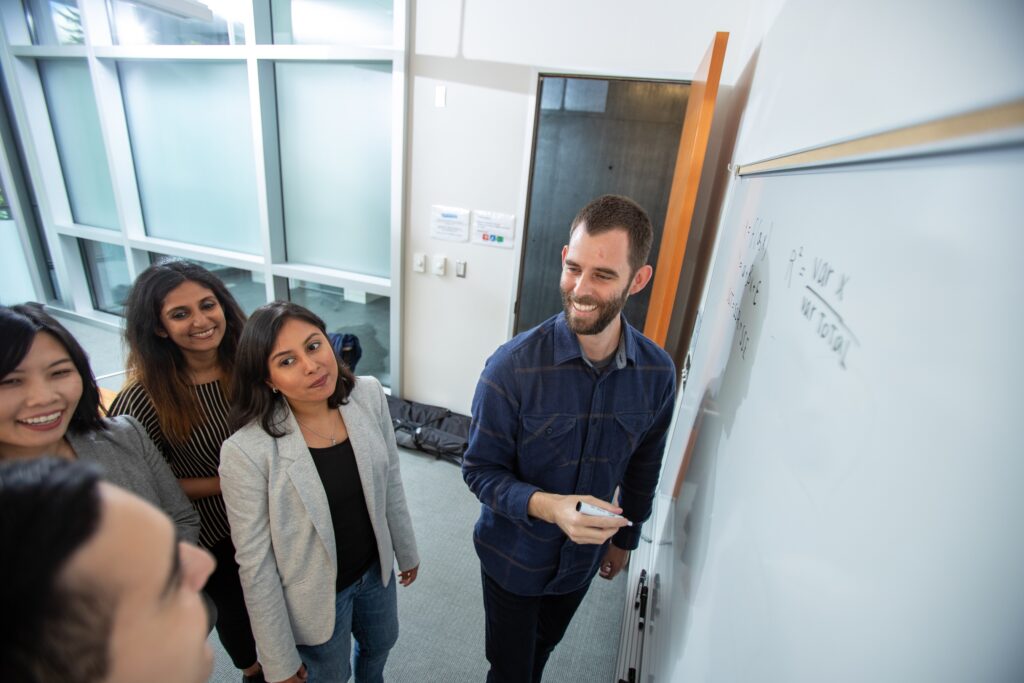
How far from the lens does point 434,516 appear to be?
238 cm

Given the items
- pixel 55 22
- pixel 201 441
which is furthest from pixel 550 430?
pixel 55 22

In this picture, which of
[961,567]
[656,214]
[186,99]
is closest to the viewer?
[961,567]

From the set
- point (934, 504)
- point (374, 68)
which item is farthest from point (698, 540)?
point (374, 68)

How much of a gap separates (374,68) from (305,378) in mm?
2531

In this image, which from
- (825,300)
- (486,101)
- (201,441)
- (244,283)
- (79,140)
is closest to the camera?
(825,300)

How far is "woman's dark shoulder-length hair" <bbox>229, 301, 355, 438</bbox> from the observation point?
1025 millimetres

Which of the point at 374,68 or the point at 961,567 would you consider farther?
the point at 374,68

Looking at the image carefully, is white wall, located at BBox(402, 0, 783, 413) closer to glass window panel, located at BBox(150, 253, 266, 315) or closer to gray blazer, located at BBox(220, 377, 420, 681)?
glass window panel, located at BBox(150, 253, 266, 315)

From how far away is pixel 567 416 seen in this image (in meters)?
1.08

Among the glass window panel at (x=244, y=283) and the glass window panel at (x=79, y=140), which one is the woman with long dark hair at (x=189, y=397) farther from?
the glass window panel at (x=79, y=140)

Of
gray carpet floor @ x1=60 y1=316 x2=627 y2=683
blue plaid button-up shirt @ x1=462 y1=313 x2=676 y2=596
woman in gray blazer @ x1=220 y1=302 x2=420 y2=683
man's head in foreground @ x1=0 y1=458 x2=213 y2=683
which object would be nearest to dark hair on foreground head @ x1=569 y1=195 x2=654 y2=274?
blue plaid button-up shirt @ x1=462 y1=313 x2=676 y2=596

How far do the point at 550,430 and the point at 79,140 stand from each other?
532 centimetres

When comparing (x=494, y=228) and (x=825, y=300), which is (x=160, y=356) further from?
(x=494, y=228)

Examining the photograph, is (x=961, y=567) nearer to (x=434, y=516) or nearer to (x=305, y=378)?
(x=305, y=378)
